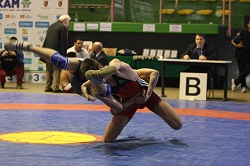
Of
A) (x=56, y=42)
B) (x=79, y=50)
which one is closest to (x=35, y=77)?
(x=56, y=42)

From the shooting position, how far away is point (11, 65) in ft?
52.0

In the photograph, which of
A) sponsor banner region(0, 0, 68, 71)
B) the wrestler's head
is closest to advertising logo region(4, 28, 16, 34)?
sponsor banner region(0, 0, 68, 71)

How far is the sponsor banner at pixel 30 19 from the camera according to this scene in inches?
669

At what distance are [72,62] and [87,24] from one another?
10.2m

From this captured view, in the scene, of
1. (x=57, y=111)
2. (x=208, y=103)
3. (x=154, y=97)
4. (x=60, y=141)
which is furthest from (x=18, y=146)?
(x=208, y=103)

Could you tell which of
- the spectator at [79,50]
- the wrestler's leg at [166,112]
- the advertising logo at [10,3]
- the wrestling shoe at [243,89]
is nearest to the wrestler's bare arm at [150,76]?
the wrestler's leg at [166,112]

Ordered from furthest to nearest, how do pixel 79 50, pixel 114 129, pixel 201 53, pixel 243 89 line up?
pixel 243 89, pixel 79 50, pixel 201 53, pixel 114 129

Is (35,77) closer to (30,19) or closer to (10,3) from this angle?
(30,19)

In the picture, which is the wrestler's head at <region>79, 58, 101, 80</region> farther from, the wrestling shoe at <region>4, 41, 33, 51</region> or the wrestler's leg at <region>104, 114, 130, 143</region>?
the wrestler's leg at <region>104, 114, 130, 143</region>

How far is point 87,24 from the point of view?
1741 centimetres

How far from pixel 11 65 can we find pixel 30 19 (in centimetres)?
191

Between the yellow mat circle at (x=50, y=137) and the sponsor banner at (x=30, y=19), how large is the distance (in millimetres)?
8954

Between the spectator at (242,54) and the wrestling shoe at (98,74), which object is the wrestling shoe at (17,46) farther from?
the spectator at (242,54)

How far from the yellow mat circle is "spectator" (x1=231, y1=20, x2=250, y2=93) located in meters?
8.15
